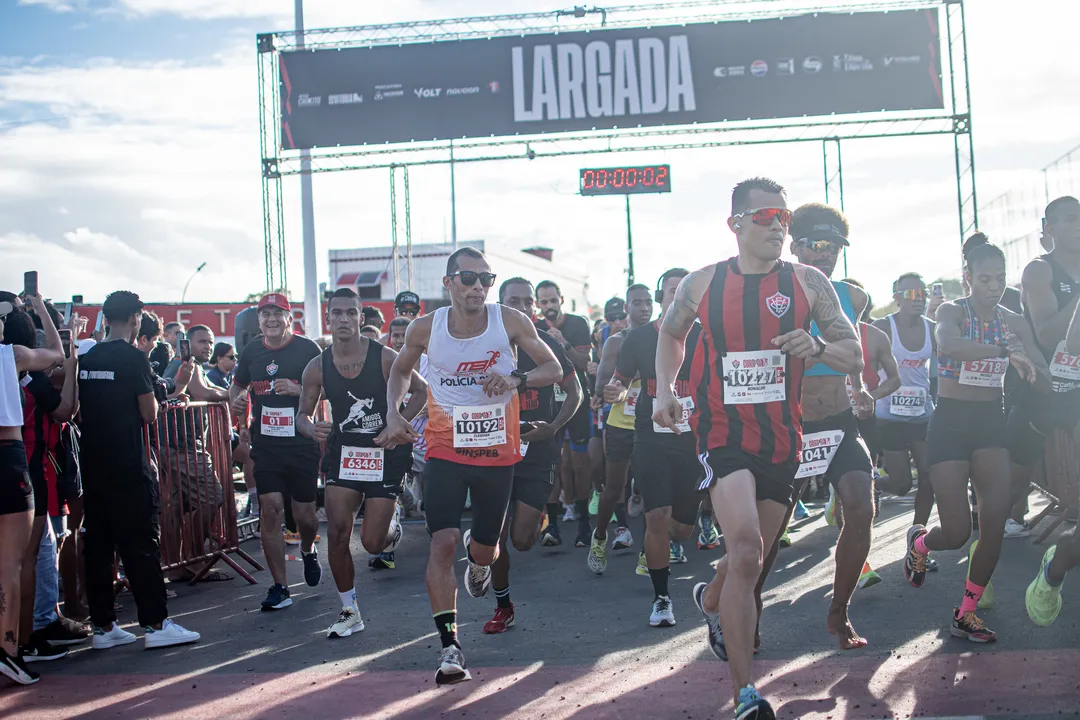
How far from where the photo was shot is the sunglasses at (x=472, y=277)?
582cm

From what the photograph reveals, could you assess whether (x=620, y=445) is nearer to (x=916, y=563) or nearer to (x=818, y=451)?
(x=916, y=563)

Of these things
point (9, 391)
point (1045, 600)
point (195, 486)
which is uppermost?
point (9, 391)

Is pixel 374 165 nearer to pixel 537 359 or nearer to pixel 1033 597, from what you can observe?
pixel 537 359

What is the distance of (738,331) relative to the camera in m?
4.57

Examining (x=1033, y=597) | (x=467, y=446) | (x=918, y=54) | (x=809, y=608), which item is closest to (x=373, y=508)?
(x=467, y=446)

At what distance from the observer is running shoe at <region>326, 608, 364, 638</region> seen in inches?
257

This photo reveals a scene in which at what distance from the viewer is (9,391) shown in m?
5.58

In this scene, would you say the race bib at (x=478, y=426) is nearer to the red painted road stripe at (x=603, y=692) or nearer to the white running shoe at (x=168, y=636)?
the red painted road stripe at (x=603, y=692)

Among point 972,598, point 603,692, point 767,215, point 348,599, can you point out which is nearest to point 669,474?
point 972,598

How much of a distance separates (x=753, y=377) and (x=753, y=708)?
141 cm

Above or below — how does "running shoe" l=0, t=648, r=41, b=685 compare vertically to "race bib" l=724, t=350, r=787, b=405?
below

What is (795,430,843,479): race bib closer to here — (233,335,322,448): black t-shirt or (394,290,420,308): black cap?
(233,335,322,448): black t-shirt

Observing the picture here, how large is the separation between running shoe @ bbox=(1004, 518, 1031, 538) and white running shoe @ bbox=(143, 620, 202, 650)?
6.76 metres

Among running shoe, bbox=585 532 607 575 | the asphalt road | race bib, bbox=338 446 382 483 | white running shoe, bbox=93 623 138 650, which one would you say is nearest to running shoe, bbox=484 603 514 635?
the asphalt road
